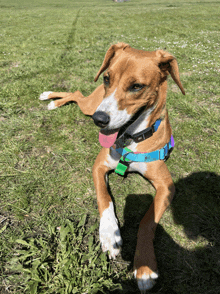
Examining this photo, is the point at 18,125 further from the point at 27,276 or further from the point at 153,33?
the point at 153,33

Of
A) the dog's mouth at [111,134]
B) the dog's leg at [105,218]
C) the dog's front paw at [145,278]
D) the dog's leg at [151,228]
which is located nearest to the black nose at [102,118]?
the dog's mouth at [111,134]

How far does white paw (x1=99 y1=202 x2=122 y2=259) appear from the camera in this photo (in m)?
2.10

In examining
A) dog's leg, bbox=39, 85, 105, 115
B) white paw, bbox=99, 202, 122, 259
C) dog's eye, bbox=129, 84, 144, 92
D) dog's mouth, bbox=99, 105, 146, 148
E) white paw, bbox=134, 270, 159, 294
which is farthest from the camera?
dog's leg, bbox=39, 85, 105, 115

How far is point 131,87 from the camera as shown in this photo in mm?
2285

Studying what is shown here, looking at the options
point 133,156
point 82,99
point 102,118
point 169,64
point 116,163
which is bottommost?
point 116,163

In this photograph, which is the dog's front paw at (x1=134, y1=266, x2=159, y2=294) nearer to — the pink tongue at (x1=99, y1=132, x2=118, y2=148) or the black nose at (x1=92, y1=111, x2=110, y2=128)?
the pink tongue at (x1=99, y1=132, x2=118, y2=148)

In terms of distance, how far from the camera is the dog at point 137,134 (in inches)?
83.7

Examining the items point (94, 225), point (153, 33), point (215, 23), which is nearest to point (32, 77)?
point (94, 225)

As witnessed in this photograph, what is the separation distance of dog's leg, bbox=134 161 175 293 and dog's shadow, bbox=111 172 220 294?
0.37 ft

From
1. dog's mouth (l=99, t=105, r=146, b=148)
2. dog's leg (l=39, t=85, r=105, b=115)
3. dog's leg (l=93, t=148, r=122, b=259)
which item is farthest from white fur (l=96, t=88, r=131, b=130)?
dog's leg (l=39, t=85, r=105, b=115)

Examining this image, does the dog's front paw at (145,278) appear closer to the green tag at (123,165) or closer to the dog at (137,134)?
the dog at (137,134)

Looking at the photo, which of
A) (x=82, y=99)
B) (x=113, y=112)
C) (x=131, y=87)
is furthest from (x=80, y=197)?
(x=82, y=99)

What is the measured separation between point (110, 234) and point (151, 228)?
49 cm

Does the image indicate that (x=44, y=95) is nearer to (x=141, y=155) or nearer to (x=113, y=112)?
(x=113, y=112)
